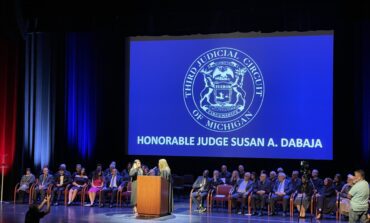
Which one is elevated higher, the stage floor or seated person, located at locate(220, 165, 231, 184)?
seated person, located at locate(220, 165, 231, 184)

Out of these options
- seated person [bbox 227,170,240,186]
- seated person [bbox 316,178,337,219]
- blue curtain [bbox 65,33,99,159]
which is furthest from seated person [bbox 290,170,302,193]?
blue curtain [bbox 65,33,99,159]

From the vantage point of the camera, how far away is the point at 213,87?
1334 centimetres

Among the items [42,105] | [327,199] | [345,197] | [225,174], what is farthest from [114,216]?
[42,105]

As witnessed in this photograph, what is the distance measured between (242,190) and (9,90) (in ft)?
20.8

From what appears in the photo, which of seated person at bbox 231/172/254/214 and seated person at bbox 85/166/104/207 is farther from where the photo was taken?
seated person at bbox 85/166/104/207

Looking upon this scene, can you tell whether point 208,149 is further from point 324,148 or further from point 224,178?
point 324,148

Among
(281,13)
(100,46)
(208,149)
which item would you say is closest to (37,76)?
(100,46)

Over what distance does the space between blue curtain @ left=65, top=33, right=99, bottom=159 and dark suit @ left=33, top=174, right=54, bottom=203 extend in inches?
60.8

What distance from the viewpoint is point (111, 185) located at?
1309 cm

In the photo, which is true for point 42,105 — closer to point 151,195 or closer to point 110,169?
point 110,169

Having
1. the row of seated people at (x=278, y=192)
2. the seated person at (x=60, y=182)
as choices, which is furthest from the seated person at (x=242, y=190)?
the seated person at (x=60, y=182)

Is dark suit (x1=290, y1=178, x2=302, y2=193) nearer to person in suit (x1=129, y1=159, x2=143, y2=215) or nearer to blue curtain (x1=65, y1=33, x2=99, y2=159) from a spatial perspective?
person in suit (x1=129, y1=159, x2=143, y2=215)

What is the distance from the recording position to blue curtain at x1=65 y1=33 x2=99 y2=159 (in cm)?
1471

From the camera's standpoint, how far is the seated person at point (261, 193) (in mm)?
11852
